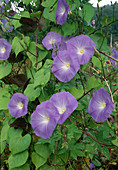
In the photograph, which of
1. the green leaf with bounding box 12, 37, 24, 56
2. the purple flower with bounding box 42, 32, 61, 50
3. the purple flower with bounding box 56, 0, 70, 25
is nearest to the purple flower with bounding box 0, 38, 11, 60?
the green leaf with bounding box 12, 37, 24, 56

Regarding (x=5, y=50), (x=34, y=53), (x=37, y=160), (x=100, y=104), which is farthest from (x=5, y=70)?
(x=100, y=104)

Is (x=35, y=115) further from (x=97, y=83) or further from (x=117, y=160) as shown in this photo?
(x=117, y=160)

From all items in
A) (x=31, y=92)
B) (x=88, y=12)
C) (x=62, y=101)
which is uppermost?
(x=88, y=12)

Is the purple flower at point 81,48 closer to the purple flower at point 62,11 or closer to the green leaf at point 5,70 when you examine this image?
the purple flower at point 62,11

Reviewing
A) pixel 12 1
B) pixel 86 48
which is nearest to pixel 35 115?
pixel 86 48

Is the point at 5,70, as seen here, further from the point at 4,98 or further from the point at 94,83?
the point at 94,83

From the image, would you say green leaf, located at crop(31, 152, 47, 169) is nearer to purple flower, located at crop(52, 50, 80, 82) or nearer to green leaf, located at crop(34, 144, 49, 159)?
green leaf, located at crop(34, 144, 49, 159)
